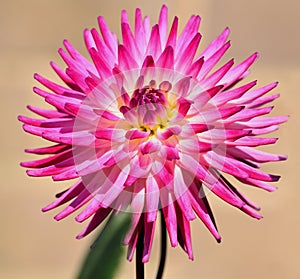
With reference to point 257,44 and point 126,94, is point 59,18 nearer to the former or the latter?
point 257,44

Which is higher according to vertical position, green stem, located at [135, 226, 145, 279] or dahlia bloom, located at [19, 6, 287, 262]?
dahlia bloom, located at [19, 6, 287, 262]

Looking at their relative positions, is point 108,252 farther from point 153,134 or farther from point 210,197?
point 210,197

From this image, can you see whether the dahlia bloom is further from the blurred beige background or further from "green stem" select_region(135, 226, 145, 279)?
the blurred beige background

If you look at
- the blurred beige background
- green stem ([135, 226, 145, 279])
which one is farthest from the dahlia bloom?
the blurred beige background

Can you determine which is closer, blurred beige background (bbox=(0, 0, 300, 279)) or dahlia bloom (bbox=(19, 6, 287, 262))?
dahlia bloom (bbox=(19, 6, 287, 262))

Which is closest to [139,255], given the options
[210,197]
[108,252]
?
[108,252]

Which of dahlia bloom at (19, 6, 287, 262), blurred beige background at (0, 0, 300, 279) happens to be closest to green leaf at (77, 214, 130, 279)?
dahlia bloom at (19, 6, 287, 262)
